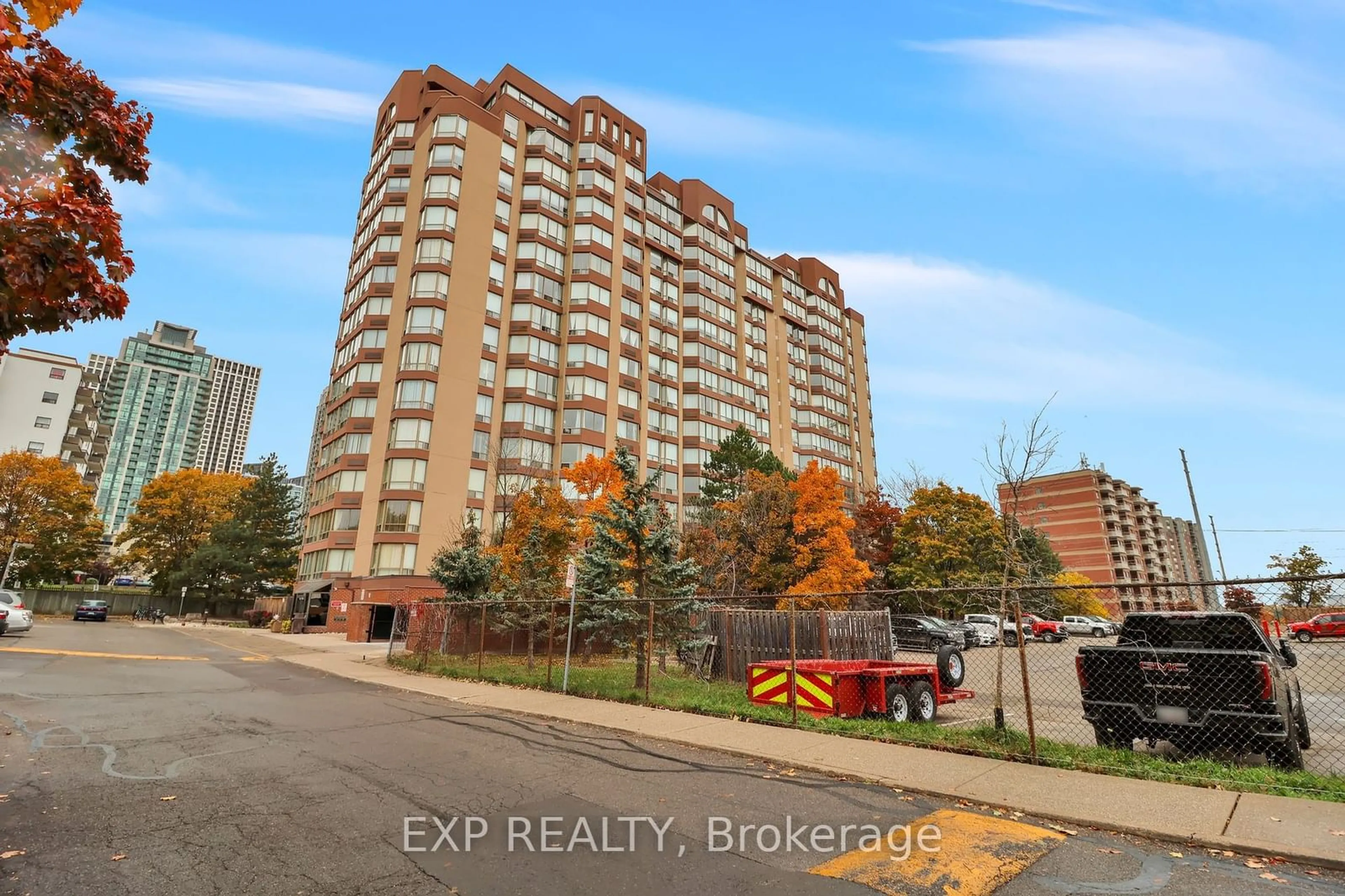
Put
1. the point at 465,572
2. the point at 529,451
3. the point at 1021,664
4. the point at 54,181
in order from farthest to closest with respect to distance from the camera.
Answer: the point at 529,451 < the point at 465,572 < the point at 1021,664 < the point at 54,181

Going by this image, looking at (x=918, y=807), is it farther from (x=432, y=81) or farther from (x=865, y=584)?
(x=432, y=81)

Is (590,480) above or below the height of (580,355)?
below

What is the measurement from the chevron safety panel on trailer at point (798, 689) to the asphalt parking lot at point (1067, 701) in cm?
237

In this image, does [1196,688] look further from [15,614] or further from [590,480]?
[15,614]

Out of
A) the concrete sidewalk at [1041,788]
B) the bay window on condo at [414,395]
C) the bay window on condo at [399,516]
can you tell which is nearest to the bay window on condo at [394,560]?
the bay window on condo at [399,516]

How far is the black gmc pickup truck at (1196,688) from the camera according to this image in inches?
273

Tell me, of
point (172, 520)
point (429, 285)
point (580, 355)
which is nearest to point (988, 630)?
point (580, 355)

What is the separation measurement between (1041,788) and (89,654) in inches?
1016

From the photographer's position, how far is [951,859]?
4578mm

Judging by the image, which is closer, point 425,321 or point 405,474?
point 405,474

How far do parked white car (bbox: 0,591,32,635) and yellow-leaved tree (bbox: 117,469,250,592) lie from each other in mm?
37481

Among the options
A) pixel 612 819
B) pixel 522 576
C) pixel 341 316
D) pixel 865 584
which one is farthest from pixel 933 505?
pixel 341 316

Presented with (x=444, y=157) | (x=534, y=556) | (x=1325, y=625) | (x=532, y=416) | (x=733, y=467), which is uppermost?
(x=444, y=157)

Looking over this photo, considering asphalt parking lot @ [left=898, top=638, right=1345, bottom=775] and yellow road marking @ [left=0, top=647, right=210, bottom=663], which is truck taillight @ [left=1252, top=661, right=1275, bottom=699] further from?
yellow road marking @ [left=0, top=647, right=210, bottom=663]
